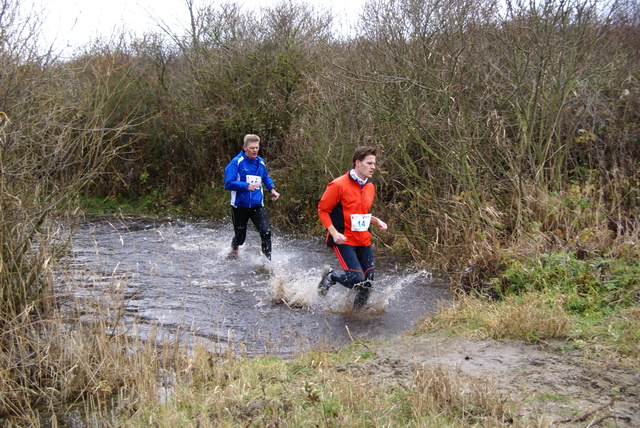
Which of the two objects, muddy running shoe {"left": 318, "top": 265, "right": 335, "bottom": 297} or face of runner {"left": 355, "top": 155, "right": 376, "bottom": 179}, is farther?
muddy running shoe {"left": 318, "top": 265, "right": 335, "bottom": 297}

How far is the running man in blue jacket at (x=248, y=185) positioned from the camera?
31.0 feet

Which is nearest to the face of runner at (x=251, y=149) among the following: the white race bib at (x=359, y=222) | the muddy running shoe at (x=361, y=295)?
the white race bib at (x=359, y=222)

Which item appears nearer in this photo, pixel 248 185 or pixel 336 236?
pixel 336 236

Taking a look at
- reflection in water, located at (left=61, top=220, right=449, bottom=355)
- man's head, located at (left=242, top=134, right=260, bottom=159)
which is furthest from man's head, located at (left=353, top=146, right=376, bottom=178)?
man's head, located at (left=242, top=134, right=260, bottom=159)

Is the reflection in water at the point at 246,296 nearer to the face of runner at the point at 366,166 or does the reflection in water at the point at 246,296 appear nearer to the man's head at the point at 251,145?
the face of runner at the point at 366,166

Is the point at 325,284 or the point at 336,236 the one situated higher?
the point at 336,236

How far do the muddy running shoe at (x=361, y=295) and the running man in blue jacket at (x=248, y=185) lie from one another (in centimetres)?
279

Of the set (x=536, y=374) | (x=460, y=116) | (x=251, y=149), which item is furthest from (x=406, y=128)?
(x=536, y=374)

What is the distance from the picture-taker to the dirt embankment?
12.4ft

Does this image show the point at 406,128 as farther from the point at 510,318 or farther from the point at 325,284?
the point at 510,318

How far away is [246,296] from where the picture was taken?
8086 millimetres

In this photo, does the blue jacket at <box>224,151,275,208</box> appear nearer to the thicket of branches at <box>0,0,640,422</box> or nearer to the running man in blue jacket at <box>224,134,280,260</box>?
the running man in blue jacket at <box>224,134,280,260</box>

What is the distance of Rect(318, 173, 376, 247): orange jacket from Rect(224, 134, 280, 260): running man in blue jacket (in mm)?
2538

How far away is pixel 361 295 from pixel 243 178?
326 cm
